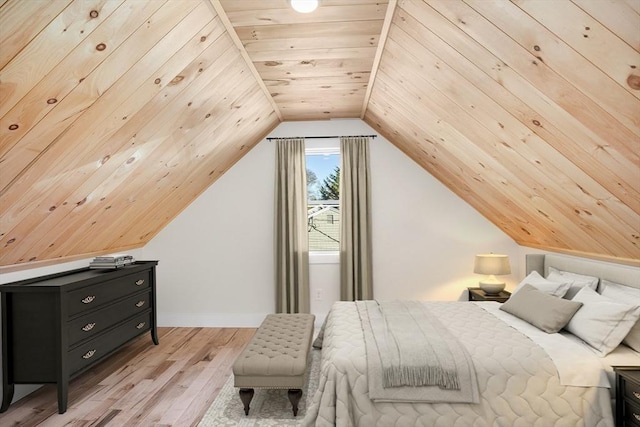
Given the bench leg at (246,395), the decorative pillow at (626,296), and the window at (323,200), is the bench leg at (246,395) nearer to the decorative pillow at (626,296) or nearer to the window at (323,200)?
the decorative pillow at (626,296)

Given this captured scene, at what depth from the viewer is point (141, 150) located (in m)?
2.89

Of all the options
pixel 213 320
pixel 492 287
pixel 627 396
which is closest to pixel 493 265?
pixel 492 287

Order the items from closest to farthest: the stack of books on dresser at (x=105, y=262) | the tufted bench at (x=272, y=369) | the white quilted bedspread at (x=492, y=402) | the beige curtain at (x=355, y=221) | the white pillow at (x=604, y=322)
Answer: the white quilted bedspread at (x=492, y=402) < the white pillow at (x=604, y=322) < the tufted bench at (x=272, y=369) < the stack of books on dresser at (x=105, y=262) < the beige curtain at (x=355, y=221)

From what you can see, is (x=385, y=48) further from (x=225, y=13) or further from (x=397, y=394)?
(x=397, y=394)

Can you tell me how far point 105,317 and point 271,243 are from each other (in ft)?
6.80

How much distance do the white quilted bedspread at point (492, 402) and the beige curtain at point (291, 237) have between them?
2.46m

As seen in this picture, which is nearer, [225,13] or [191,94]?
[225,13]

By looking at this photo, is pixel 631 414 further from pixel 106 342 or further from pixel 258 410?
pixel 106 342

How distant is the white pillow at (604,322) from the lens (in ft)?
7.68

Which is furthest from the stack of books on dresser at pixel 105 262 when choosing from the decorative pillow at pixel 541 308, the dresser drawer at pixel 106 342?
the decorative pillow at pixel 541 308

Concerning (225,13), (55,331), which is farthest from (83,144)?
(55,331)

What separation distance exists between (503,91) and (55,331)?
3229 mm

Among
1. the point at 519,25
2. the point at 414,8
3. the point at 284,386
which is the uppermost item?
the point at 414,8

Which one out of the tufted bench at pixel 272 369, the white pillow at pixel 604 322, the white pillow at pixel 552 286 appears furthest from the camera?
the white pillow at pixel 552 286
